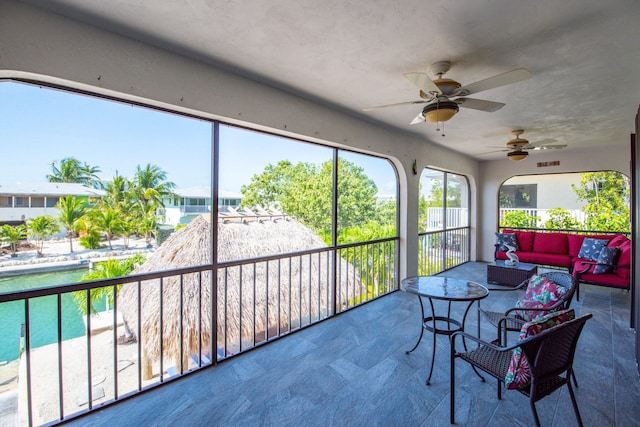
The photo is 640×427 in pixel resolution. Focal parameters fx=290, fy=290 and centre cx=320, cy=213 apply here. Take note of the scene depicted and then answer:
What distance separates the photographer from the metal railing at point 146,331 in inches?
76.5

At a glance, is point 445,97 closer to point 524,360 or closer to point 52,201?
point 524,360

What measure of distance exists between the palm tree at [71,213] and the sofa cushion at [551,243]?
728 cm

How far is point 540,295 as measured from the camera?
7.70 feet

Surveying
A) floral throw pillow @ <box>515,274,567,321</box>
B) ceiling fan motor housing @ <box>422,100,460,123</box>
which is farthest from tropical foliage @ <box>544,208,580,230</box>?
ceiling fan motor housing @ <box>422,100,460,123</box>

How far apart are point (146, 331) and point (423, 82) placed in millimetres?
3060

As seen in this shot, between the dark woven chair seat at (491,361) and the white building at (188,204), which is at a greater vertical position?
the white building at (188,204)

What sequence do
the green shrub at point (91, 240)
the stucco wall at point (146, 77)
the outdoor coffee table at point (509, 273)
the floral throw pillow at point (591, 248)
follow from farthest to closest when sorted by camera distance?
the floral throw pillow at point (591, 248) < the outdoor coffee table at point (509, 273) < the green shrub at point (91, 240) < the stucco wall at point (146, 77)

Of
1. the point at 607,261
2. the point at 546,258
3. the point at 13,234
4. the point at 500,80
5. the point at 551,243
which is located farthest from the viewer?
the point at 551,243

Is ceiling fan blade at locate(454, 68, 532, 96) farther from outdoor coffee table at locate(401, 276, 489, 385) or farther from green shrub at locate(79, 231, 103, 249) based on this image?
green shrub at locate(79, 231, 103, 249)

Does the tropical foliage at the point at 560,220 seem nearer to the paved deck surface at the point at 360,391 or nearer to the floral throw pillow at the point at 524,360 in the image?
the paved deck surface at the point at 360,391

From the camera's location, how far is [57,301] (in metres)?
1.87

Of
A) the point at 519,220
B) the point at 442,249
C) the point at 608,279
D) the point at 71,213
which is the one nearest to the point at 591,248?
the point at 608,279

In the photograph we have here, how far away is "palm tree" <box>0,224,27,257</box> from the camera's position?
5.62 feet

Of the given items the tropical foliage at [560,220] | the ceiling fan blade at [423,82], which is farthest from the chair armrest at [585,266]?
the ceiling fan blade at [423,82]
